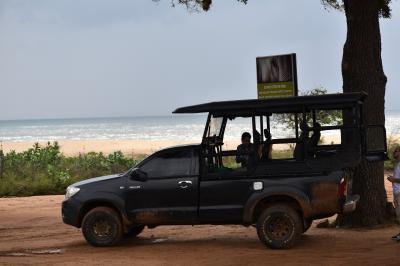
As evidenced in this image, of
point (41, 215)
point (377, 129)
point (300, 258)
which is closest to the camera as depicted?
point (300, 258)

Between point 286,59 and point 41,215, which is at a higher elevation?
point 286,59

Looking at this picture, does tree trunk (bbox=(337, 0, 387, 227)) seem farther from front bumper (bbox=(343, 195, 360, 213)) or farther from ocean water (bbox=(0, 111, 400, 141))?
ocean water (bbox=(0, 111, 400, 141))

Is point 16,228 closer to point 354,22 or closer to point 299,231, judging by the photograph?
point 299,231

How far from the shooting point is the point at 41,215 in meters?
17.6

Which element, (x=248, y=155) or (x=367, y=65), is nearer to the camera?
(x=248, y=155)

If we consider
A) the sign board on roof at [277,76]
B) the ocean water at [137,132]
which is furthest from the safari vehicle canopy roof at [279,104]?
the ocean water at [137,132]

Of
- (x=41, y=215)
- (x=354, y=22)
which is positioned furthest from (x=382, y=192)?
(x=41, y=215)

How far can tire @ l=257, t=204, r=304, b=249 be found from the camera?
11.6 m

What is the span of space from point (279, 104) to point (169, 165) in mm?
2245

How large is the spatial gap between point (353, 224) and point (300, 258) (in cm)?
370

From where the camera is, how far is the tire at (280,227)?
11.6m

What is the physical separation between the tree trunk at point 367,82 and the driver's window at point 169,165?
3.69m

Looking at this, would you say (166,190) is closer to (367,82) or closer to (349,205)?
(349,205)

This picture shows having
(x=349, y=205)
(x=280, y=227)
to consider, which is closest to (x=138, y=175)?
(x=280, y=227)
